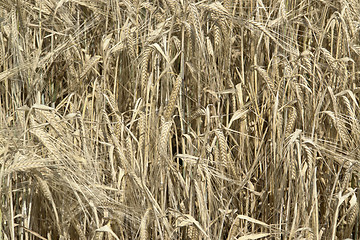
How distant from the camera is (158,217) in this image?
1.59m

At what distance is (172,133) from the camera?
1.96 meters

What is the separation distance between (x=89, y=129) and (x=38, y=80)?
0.93 feet

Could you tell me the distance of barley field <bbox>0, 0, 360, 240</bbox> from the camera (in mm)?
1622

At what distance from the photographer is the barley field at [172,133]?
1622mm

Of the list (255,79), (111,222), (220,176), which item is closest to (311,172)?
(220,176)

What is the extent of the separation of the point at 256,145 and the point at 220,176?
32 centimetres

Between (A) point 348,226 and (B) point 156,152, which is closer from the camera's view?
(B) point 156,152

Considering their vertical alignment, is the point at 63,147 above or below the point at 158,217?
above

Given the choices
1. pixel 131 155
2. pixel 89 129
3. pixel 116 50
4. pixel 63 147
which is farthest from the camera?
pixel 116 50

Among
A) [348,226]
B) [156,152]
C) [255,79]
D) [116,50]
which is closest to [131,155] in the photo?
[156,152]

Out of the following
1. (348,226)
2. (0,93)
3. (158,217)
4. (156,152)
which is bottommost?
(348,226)

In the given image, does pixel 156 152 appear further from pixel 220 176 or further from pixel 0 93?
pixel 0 93

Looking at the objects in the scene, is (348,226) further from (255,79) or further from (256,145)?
(255,79)

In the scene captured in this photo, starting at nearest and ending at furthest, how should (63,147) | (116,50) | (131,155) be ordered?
(63,147) < (131,155) < (116,50)
